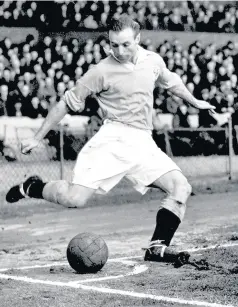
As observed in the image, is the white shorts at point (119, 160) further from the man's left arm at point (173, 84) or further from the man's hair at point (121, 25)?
the man's hair at point (121, 25)

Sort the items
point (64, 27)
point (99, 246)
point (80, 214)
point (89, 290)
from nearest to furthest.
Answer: point (89, 290), point (99, 246), point (80, 214), point (64, 27)

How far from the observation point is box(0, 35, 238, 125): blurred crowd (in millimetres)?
17719

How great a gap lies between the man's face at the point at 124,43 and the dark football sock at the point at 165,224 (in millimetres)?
1562

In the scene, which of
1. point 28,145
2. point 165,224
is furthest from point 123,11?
point 28,145

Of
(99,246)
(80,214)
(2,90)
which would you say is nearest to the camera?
(99,246)

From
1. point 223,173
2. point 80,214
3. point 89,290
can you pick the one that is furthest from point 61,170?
point 89,290

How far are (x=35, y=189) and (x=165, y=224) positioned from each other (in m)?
1.41

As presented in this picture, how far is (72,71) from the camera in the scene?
19.2 meters

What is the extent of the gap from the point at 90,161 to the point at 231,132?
1084 cm

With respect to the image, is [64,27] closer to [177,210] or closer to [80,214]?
[80,214]

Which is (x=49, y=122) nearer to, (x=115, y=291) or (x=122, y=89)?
(x=122, y=89)

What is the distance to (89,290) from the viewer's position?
651 cm

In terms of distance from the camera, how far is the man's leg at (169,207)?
7465 millimetres

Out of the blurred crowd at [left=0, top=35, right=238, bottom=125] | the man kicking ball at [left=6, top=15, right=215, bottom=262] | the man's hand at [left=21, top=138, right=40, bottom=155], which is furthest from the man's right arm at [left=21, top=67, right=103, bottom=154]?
the blurred crowd at [left=0, top=35, right=238, bottom=125]
